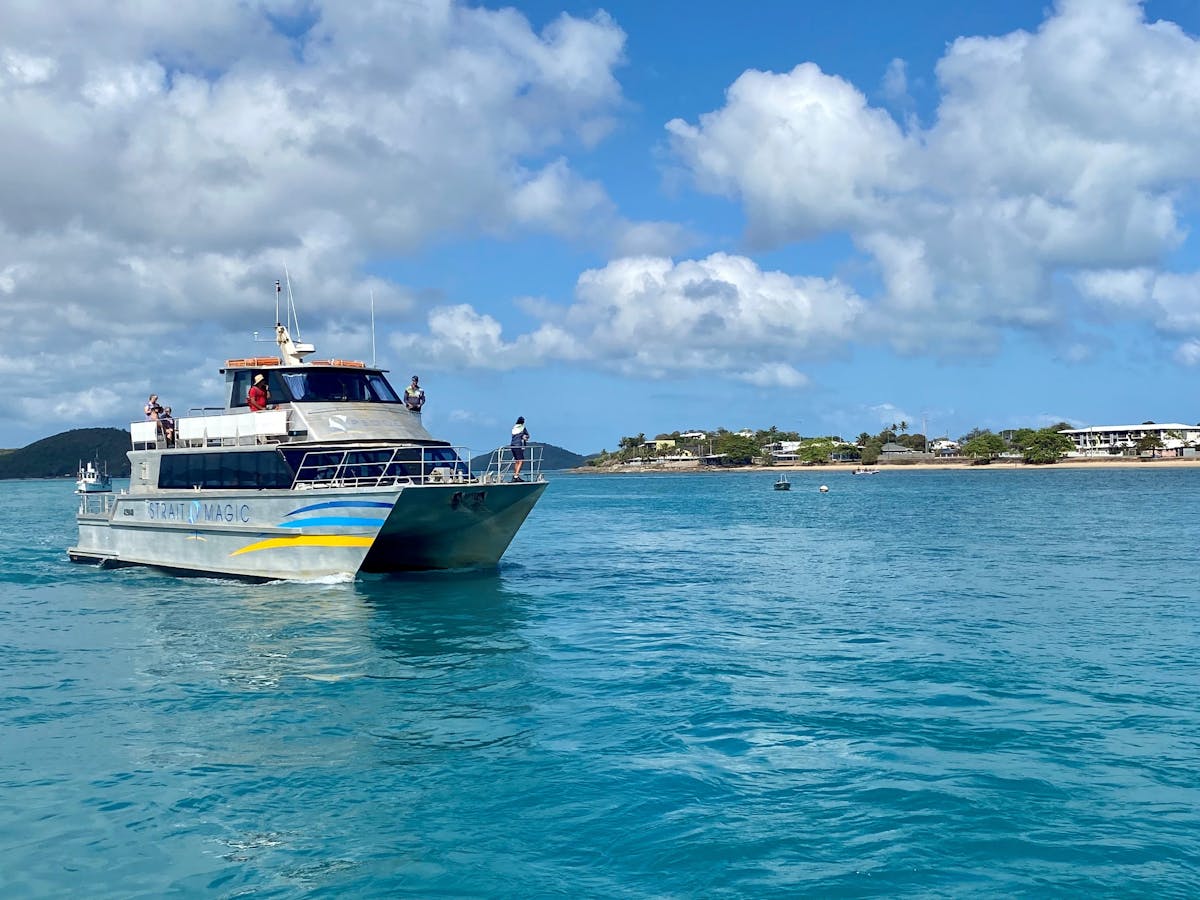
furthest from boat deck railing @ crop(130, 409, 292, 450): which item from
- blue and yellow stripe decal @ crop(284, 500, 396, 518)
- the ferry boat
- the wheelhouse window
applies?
blue and yellow stripe decal @ crop(284, 500, 396, 518)

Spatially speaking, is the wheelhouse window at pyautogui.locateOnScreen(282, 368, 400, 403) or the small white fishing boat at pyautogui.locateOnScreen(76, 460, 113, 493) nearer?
the wheelhouse window at pyautogui.locateOnScreen(282, 368, 400, 403)

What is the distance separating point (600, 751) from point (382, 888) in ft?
11.9

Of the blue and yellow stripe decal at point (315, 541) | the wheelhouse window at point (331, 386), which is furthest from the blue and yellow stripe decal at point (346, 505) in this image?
the wheelhouse window at point (331, 386)

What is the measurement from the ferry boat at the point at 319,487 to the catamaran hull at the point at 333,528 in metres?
0.03

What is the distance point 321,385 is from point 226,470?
3269mm

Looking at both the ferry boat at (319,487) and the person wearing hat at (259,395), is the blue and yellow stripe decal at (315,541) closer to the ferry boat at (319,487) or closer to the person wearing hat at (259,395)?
the ferry boat at (319,487)

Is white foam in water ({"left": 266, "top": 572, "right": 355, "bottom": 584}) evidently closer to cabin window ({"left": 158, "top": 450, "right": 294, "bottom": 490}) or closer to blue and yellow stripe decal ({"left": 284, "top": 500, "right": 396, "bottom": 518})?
blue and yellow stripe decal ({"left": 284, "top": 500, "right": 396, "bottom": 518})

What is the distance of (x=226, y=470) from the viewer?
24531mm

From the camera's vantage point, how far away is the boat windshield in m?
24.5

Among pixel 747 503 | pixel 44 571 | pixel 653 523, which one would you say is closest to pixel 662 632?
pixel 44 571

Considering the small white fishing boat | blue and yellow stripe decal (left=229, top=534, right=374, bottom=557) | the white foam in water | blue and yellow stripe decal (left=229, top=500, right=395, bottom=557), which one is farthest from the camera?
the small white fishing boat

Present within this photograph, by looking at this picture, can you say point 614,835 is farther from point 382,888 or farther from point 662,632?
point 662,632

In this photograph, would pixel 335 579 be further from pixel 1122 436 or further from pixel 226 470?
pixel 1122 436

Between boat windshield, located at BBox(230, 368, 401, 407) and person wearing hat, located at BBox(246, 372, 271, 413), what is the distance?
0.15 meters
